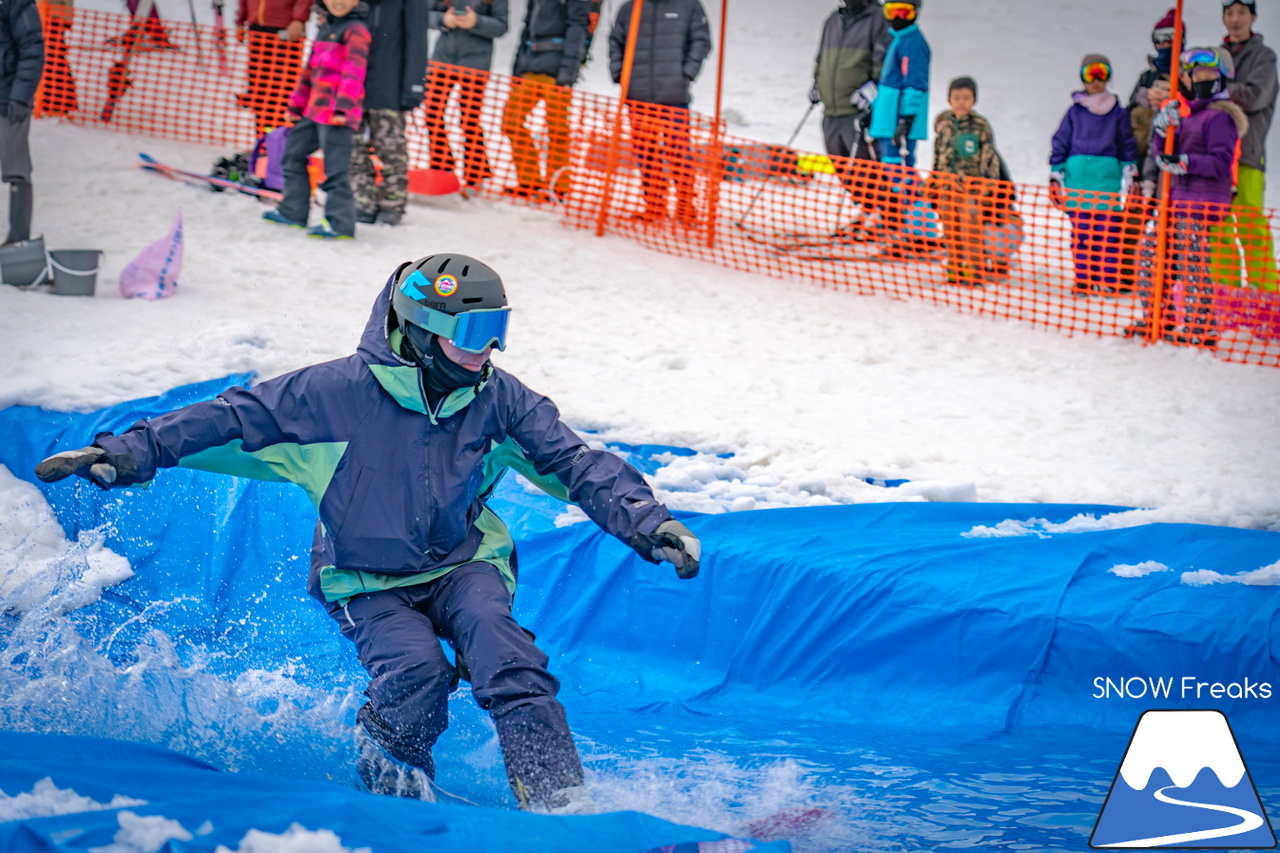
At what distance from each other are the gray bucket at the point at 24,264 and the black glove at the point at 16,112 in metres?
0.99

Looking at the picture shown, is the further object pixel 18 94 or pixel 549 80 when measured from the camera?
pixel 549 80

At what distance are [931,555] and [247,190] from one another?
20.4 feet

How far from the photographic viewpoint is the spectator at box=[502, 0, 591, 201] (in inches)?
358

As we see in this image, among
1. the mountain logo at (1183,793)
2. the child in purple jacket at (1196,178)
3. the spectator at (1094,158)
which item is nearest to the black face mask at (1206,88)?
the child in purple jacket at (1196,178)

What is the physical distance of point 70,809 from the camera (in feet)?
7.61

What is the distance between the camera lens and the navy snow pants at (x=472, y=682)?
276 centimetres

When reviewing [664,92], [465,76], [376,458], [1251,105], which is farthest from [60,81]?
[1251,105]

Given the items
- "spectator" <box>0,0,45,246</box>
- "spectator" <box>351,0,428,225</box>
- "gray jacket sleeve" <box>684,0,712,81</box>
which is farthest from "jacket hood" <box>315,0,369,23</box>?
"gray jacket sleeve" <box>684,0,712,81</box>

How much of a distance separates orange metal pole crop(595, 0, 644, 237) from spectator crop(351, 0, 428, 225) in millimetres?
1493

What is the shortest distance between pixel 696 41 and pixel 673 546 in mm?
6782

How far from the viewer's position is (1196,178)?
23.1 ft

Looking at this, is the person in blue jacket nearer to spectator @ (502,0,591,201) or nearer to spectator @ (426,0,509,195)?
spectator @ (502,0,591,201)

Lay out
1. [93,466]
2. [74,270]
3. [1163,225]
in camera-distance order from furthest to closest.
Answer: [1163,225] < [74,270] < [93,466]

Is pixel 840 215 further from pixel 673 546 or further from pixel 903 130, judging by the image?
pixel 673 546
